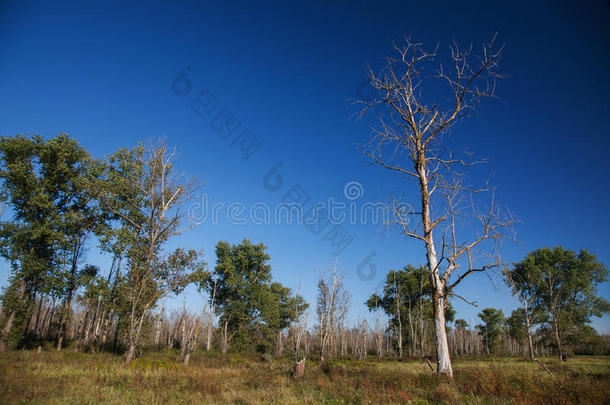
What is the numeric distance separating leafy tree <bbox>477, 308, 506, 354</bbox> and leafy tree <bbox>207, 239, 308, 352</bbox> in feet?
155

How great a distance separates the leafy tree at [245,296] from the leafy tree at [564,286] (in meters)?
32.7

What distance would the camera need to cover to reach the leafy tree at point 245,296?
37812 mm

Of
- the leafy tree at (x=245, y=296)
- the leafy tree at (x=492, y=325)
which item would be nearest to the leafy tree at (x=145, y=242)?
the leafy tree at (x=245, y=296)

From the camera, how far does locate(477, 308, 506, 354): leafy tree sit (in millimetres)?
58750

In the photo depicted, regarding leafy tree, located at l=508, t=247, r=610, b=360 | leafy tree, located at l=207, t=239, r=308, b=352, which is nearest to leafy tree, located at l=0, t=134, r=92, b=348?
leafy tree, located at l=207, t=239, r=308, b=352

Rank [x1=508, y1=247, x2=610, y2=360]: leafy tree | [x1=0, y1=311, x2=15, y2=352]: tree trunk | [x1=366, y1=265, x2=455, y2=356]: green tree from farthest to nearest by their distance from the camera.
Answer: [x1=366, y1=265, x2=455, y2=356]: green tree
[x1=508, y1=247, x2=610, y2=360]: leafy tree
[x1=0, y1=311, x2=15, y2=352]: tree trunk

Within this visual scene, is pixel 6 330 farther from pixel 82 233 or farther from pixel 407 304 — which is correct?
pixel 407 304

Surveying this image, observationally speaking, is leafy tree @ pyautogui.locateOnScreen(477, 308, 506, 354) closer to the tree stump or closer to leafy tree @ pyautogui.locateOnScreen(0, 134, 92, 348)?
the tree stump

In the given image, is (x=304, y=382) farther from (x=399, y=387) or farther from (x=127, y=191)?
(x=127, y=191)

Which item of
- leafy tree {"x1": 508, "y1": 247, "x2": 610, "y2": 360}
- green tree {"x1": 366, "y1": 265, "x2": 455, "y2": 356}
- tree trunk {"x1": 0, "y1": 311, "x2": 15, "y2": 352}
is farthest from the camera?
green tree {"x1": 366, "y1": 265, "x2": 455, "y2": 356}

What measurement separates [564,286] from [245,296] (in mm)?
42252

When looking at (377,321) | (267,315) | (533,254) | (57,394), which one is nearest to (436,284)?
(57,394)

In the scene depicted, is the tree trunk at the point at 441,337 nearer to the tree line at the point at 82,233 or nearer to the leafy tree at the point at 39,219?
the tree line at the point at 82,233

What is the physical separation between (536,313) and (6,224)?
59.6m
